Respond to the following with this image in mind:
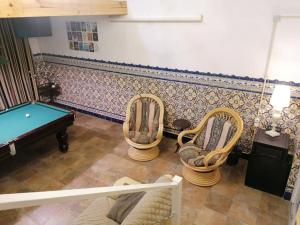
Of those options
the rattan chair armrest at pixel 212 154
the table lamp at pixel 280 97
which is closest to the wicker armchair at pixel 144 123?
the rattan chair armrest at pixel 212 154

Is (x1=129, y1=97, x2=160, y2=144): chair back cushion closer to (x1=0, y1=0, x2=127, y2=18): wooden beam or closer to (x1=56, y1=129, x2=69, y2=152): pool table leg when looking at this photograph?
(x1=56, y1=129, x2=69, y2=152): pool table leg

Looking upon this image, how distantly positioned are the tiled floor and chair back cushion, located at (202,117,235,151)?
1.57ft

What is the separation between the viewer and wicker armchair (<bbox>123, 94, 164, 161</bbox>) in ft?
12.3

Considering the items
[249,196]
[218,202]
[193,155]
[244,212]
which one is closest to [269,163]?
[249,196]

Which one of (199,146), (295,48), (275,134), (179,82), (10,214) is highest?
(295,48)

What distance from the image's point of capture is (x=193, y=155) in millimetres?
3248

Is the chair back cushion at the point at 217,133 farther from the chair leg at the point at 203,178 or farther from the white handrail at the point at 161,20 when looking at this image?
the white handrail at the point at 161,20

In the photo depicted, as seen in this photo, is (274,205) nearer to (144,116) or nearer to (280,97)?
(280,97)

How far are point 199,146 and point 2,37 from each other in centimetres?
451

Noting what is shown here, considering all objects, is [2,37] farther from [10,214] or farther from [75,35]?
[10,214]

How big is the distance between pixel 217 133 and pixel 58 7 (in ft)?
9.01

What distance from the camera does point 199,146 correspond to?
11.5 feet

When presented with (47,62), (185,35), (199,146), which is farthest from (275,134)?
(47,62)

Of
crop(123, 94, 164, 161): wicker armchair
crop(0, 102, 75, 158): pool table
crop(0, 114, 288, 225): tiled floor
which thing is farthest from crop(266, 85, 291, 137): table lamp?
crop(0, 102, 75, 158): pool table
